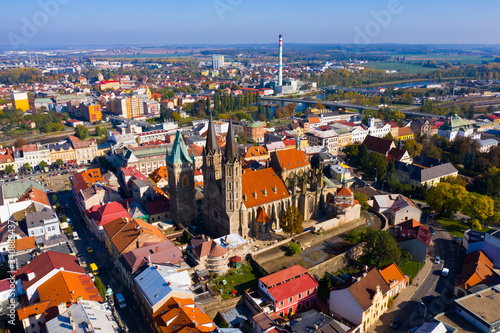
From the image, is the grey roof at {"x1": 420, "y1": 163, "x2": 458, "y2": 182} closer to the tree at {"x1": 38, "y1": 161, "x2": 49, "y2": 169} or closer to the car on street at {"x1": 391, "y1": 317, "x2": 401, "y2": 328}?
the car on street at {"x1": 391, "y1": 317, "x2": 401, "y2": 328}

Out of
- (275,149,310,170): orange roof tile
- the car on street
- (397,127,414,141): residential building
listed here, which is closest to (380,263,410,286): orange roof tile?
the car on street

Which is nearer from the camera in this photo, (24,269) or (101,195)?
(24,269)

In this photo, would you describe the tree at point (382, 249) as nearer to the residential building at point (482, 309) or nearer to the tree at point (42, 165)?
the residential building at point (482, 309)

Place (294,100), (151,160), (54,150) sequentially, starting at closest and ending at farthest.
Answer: (151,160) → (54,150) → (294,100)

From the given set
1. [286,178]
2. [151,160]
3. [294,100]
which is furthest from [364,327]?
[294,100]

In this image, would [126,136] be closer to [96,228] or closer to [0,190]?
[0,190]
